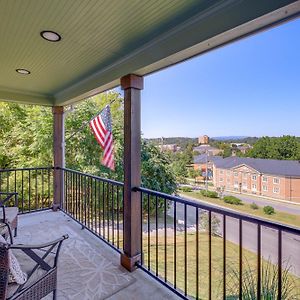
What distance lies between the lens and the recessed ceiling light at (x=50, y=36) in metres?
2.14

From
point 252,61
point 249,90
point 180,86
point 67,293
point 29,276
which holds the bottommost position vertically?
point 67,293

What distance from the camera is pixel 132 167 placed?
2.59 meters

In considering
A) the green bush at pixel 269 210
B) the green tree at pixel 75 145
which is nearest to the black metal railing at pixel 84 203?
the green bush at pixel 269 210

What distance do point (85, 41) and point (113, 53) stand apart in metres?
0.35

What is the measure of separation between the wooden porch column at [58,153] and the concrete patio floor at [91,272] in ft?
3.28

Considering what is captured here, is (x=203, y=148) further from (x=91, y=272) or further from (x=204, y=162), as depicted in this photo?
(x=91, y=272)

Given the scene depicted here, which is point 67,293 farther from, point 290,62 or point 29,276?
point 290,62

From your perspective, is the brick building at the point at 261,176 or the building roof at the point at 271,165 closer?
the building roof at the point at 271,165

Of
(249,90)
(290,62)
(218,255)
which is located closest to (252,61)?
(249,90)

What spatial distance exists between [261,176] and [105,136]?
2418mm

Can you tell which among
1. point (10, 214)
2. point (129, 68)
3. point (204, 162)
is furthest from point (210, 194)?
point (10, 214)

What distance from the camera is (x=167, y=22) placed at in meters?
1.93

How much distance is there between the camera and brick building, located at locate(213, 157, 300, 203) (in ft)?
8.39

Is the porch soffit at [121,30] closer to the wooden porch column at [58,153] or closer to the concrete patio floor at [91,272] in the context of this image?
the wooden porch column at [58,153]
